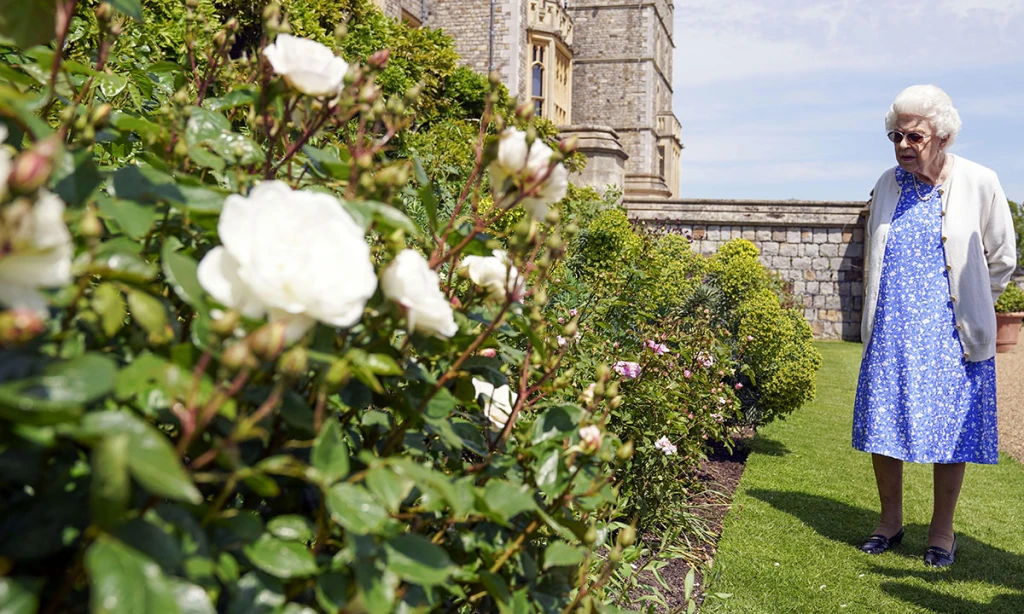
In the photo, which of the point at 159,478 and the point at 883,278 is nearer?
the point at 159,478

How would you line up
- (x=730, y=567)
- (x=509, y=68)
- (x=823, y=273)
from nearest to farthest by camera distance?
(x=730, y=567), (x=823, y=273), (x=509, y=68)

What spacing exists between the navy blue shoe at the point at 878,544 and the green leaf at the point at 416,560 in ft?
12.1

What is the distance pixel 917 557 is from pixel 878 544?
6.9 inches

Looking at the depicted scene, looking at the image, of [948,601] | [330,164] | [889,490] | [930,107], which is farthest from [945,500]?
[330,164]

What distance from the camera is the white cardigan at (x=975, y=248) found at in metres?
3.73

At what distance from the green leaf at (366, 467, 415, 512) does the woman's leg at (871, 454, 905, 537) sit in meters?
3.59

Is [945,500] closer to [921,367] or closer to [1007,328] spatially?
[921,367]

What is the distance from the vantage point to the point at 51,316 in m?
0.79

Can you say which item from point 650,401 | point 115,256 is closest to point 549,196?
point 115,256

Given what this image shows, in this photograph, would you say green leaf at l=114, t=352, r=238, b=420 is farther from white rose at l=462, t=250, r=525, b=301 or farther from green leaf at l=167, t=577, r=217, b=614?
white rose at l=462, t=250, r=525, b=301

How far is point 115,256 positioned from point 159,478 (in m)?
0.30

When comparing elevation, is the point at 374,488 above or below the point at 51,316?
below

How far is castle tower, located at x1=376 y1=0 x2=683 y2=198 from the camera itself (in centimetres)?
2036

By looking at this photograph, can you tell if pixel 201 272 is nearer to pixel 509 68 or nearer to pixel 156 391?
pixel 156 391
